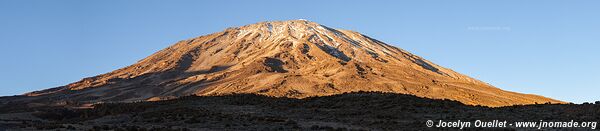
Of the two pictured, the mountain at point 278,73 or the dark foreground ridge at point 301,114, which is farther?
the mountain at point 278,73

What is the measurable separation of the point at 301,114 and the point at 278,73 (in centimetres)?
6927

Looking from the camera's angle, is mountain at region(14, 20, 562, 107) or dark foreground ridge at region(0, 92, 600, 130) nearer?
dark foreground ridge at region(0, 92, 600, 130)

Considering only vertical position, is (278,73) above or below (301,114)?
above

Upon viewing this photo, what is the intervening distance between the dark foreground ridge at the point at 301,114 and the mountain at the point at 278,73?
154 feet

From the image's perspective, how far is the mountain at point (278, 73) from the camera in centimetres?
9256

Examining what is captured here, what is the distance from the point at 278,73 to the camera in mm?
103188

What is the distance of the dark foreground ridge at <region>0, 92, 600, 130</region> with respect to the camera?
93.4 ft

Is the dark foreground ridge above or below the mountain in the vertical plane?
below

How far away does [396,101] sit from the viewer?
37.3m

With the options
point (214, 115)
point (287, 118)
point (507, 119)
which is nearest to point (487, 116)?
point (507, 119)

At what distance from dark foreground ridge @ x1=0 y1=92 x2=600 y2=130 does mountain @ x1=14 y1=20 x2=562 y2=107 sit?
154 ft

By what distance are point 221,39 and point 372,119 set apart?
365 ft

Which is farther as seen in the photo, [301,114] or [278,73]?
[278,73]

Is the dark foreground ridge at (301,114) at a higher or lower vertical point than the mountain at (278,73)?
lower
